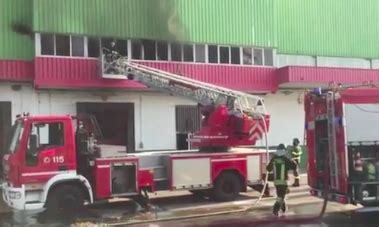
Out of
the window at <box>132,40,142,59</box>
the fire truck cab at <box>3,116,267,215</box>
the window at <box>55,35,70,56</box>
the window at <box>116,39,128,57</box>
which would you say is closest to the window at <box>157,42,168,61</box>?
the window at <box>132,40,142,59</box>

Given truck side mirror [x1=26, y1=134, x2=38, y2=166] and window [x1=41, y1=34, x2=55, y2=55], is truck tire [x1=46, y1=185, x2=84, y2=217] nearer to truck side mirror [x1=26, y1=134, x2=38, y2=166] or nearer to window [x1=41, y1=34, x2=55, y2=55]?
truck side mirror [x1=26, y1=134, x2=38, y2=166]

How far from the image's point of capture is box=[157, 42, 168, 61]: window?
2120cm

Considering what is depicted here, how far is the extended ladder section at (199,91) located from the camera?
573 inches

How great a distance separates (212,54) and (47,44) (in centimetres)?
660

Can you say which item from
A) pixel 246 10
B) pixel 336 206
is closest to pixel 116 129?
pixel 246 10

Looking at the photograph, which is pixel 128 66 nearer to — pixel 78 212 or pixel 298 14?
pixel 78 212

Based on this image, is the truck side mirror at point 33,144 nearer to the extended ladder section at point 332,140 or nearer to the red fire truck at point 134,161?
the red fire truck at point 134,161

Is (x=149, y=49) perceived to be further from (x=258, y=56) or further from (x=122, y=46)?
(x=258, y=56)

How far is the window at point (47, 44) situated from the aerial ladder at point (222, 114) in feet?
17.8

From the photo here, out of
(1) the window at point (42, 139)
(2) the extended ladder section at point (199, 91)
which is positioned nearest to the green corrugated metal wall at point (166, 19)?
(2) the extended ladder section at point (199, 91)

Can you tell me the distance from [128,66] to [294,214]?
7.40 m

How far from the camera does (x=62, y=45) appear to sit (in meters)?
19.7

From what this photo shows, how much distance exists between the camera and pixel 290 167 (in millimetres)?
11266

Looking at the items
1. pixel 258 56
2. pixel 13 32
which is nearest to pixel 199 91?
pixel 13 32
